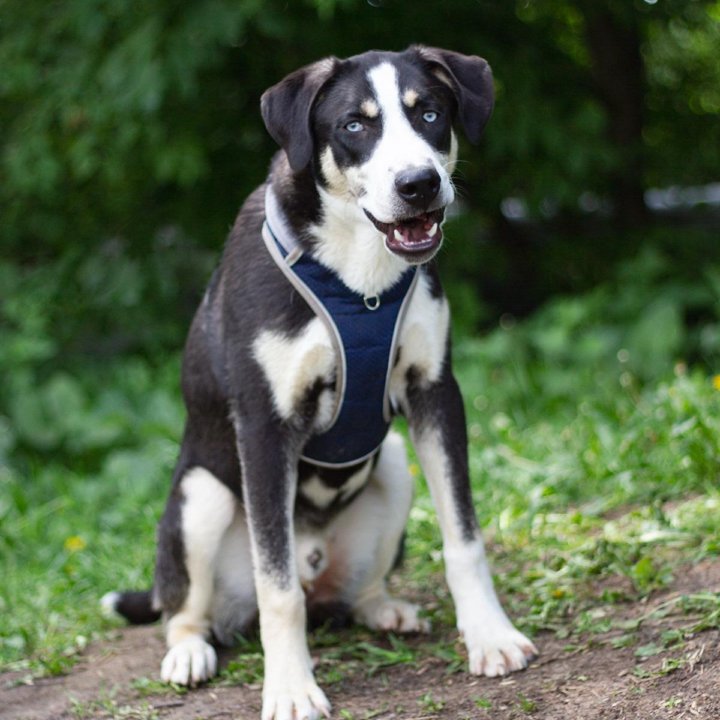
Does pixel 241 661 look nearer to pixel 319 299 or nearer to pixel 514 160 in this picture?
pixel 319 299

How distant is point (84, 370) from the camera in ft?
24.4

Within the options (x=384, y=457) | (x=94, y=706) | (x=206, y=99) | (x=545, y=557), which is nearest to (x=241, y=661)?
(x=94, y=706)

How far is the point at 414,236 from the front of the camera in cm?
321

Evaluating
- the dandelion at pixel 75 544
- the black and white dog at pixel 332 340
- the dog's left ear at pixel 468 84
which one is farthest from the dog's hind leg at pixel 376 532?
the dandelion at pixel 75 544

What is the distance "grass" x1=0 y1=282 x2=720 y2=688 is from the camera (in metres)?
3.73

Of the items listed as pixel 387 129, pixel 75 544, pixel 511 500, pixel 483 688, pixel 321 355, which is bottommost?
pixel 483 688

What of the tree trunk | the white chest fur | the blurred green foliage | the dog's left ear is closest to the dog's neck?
the white chest fur

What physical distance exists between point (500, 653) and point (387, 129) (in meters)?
1.55

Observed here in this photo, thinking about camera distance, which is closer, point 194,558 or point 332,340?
point 332,340

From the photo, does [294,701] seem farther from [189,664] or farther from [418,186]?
[418,186]

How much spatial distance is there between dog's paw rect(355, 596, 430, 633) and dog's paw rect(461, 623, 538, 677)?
392mm

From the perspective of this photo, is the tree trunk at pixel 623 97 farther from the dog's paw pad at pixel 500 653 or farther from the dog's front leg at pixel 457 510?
the dog's paw pad at pixel 500 653

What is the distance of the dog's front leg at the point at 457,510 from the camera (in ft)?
11.4

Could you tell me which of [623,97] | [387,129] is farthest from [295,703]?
[623,97]
